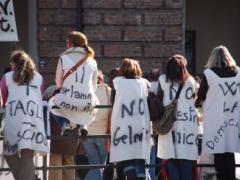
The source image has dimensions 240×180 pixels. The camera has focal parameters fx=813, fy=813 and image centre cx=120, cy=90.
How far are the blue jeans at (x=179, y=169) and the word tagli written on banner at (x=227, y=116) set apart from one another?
37cm

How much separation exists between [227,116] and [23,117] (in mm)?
2400

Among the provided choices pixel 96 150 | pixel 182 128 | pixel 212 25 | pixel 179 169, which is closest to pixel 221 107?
pixel 182 128

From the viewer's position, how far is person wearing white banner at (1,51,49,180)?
360 inches

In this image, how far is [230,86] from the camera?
31.4ft

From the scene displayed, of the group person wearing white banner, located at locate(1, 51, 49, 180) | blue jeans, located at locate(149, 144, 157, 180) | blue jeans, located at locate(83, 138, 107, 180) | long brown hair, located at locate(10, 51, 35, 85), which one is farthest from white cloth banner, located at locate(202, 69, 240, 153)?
long brown hair, located at locate(10, 51, 35, 85)

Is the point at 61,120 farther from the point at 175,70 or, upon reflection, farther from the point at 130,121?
the point at 175,70

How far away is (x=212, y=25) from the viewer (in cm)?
1875

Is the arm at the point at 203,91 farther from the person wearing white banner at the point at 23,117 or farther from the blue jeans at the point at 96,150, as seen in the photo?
the person wearing white banner at the point at 23,117

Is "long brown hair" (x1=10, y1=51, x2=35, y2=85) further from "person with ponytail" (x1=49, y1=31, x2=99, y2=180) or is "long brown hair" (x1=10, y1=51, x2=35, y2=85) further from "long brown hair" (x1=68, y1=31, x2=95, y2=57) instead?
"long brown hair" (x1=68, y1=31, x2=95, y2=57)

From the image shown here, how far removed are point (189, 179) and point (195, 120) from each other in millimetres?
693

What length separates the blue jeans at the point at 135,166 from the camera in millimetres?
9406

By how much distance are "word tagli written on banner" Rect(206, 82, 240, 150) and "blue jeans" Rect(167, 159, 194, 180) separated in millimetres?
366

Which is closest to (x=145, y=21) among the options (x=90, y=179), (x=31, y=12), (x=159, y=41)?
(x=159, y=41)

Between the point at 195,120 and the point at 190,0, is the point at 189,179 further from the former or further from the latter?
the point at 190,0
